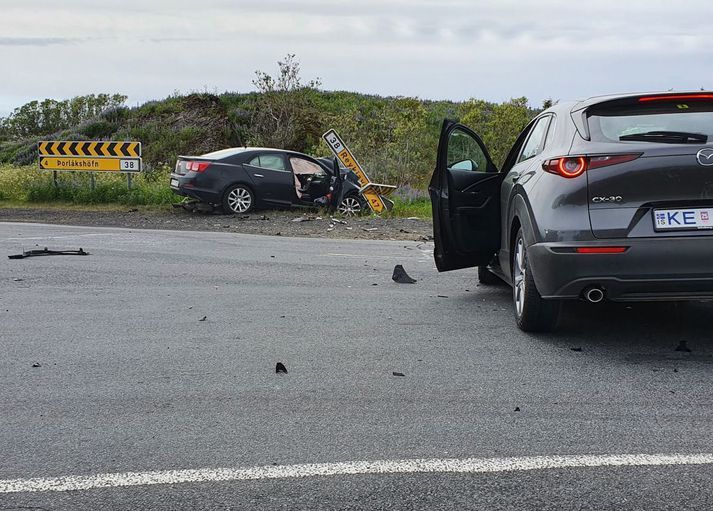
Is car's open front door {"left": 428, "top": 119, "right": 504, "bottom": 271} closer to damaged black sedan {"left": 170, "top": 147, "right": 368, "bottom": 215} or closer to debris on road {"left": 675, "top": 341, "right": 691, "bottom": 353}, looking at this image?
debris on road {"left": 675, "top": 341, "right": 691, "bottom": 353}

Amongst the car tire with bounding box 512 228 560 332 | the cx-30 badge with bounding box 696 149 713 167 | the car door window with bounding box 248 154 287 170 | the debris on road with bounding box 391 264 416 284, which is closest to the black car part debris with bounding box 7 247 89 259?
the debris on road with bounding box 391 264 416 284

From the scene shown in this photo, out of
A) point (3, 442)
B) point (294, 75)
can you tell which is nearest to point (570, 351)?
point (3, 442)

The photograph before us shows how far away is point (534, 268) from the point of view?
648 centimetres

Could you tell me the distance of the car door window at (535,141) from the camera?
7.28 meters

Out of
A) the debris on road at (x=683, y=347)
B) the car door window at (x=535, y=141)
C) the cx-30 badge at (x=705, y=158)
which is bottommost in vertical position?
the debris on road at (x=683, y=347)

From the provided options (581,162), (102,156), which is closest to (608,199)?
(581,162)

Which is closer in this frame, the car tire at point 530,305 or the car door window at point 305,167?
the car tire at point 530,305

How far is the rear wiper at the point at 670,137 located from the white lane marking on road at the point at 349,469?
2.62 metres

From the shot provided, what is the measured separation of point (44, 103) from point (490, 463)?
181 feet

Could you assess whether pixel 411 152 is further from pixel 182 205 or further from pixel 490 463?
pixel 490 463

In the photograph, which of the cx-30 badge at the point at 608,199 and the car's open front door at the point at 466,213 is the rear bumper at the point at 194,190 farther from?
the cx-30 badge at the point at 608,199

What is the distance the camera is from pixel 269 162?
65.3ft

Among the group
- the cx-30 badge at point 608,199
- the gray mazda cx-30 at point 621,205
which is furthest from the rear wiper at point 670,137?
the cx-30 badge at point 608,199

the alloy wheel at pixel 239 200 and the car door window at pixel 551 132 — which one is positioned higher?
the car door window at pixel 551 132
